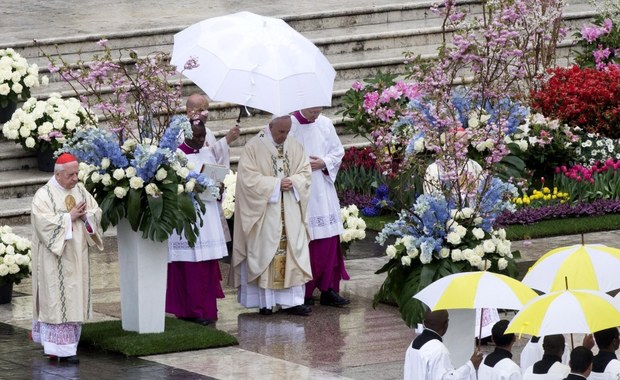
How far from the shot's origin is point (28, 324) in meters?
14.1

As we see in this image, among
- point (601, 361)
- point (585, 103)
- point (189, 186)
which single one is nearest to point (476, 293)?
point (601, 361)

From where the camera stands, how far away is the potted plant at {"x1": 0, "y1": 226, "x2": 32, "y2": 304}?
14.6 meters

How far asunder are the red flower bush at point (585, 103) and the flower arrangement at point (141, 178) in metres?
7.51

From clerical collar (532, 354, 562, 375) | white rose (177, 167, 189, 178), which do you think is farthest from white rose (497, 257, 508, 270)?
clerical collar (532, 354, 562, 375)

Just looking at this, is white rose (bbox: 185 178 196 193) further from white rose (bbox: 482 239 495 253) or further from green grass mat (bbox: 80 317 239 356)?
white rose (bbox: 482 239 495 253)

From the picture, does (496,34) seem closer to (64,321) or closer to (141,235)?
(141,235)

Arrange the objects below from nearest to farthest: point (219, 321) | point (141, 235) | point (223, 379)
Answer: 1. point (223, 379)
2. point (141, 235)
3. point (219, 321)

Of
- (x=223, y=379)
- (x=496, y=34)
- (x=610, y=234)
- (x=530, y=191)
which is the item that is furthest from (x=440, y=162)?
(x=530, y=191)

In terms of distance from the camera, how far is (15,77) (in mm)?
19422

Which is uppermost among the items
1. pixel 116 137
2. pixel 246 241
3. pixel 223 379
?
pixel 116 137

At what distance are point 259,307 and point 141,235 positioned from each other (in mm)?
1778

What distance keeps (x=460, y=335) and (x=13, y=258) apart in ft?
15.5

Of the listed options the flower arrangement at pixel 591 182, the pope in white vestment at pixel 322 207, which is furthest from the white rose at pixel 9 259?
the flower arrangement at pixel 591 182

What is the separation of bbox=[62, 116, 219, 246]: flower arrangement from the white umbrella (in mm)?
821
